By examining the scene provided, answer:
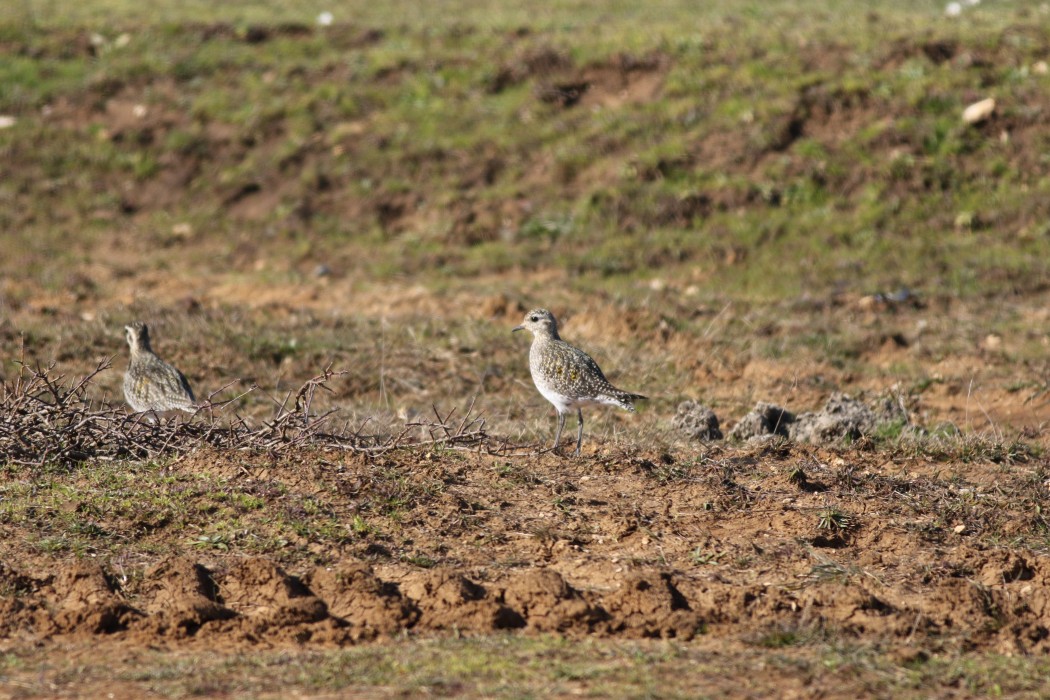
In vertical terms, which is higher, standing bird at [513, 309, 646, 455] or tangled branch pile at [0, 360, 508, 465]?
standing bird at [513, 309, 646, 455]

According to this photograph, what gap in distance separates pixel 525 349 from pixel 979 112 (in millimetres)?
8754

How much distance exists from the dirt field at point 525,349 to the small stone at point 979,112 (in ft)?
0.58

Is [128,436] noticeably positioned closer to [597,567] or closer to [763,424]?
[597,567]

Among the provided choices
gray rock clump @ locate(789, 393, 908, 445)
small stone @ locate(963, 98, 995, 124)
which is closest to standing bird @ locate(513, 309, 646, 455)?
gray rock clump @ locate(789, 393, 908, 445)

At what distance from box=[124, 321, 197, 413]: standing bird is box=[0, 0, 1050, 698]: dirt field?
1.65 ft

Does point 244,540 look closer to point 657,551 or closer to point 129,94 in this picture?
point 657,551

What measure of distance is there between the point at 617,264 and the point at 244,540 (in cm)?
1061

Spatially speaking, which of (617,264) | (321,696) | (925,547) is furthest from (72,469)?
(617,264)

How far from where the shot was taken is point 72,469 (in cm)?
867

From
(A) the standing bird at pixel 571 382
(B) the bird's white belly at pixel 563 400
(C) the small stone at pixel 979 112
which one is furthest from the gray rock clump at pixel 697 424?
(C) the small stone at pixel 979 112

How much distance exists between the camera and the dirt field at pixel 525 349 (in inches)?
265

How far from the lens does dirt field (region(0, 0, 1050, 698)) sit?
6742 millimetres

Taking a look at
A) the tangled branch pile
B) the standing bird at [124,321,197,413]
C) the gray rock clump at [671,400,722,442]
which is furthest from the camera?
the standing bird at [124,321,197,413]

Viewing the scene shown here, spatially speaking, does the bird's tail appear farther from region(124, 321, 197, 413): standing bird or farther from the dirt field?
region(124, 321, 197, 413): standing bird
